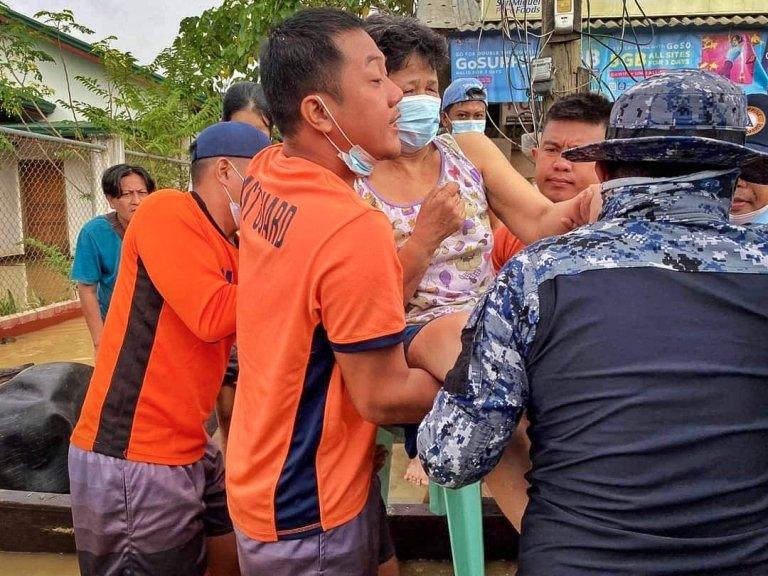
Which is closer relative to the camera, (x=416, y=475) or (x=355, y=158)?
(x=355, y=158)

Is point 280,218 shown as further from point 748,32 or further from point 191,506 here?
point 748,32

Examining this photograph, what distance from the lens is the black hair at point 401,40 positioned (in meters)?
1.85

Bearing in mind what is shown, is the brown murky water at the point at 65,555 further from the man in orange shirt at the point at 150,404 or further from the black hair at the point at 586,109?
the black hair at the point at 586,109

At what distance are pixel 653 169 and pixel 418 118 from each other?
2.65 feet

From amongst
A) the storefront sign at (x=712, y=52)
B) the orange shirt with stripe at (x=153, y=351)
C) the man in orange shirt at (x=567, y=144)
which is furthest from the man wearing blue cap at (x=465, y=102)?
the storefront sign at (x=712, y=52)

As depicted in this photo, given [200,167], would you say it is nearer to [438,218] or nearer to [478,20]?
[438,218]

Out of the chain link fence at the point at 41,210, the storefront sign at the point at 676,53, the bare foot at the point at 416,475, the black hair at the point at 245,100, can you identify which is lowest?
the bare foot at the point at 416,475

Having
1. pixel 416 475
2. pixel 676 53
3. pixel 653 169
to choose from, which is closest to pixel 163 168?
pixel 676 53

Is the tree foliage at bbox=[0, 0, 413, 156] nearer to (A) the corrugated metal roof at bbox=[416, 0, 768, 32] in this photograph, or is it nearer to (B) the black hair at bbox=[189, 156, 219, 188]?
(A) the corrugated metal roof at bbox=[416, 0, 768, 32]

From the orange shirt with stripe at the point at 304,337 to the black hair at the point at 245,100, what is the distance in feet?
5.74

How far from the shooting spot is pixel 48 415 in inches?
122

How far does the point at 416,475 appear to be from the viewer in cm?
373

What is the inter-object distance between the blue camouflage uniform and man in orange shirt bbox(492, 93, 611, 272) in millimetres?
1491

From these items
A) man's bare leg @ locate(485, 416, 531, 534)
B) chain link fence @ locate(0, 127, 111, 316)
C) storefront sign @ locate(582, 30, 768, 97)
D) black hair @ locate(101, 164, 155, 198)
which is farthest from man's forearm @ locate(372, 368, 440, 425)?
storefront sign @ locate(582, 30, 768, 97)
